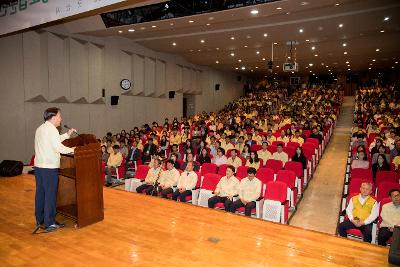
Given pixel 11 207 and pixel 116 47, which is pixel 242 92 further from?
pixel 11 207

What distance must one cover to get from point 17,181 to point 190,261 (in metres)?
4.55

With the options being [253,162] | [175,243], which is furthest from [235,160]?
[175,243]

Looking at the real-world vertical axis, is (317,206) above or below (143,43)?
below

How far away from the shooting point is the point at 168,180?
19.3 feet

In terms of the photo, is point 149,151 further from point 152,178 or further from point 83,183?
point 83,183

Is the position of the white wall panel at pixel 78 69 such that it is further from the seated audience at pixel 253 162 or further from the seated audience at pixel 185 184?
the seated audience at pixel 253 162

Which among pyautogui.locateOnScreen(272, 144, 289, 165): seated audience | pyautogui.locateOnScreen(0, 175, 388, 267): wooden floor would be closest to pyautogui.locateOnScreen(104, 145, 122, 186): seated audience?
pyautogui.locateOnScreen(0, 175, 388, 267): wooden floor

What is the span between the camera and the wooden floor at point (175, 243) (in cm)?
286

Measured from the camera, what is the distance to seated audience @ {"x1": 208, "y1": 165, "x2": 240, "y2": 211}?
5.02 metres

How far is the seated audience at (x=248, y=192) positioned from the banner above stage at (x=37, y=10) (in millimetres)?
3238

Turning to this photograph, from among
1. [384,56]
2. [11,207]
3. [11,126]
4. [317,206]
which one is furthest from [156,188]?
[384,56]

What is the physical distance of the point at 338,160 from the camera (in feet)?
30.0

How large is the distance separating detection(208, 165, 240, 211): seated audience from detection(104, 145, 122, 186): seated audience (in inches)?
135

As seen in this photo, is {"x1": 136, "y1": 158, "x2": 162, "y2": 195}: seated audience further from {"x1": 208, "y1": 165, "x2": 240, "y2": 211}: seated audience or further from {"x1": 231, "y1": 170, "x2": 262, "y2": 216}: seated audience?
{"x1": 231, "y1": 170, "x2": 262, "y2": 216}: seated audience
